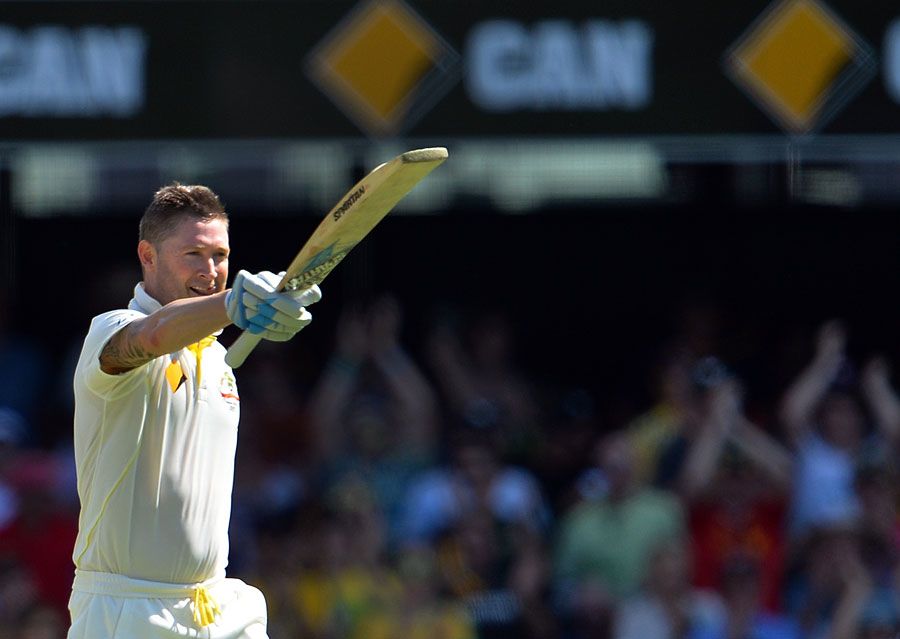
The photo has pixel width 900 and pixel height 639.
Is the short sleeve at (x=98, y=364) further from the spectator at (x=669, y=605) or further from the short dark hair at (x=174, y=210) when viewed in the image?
the spectator at (x=669, y=605)

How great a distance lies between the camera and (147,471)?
3.74 metres

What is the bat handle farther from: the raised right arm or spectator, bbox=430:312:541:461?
spectator, bbox=430:312:541:461

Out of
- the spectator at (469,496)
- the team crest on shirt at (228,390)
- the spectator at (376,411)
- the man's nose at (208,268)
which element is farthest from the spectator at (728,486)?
the man's nose at (208,268)

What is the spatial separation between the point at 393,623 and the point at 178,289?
4275 mm

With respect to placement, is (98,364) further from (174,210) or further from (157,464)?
(174,210)

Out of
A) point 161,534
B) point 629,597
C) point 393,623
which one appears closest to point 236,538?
point 393,623

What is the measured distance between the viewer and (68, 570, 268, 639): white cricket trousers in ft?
12.2

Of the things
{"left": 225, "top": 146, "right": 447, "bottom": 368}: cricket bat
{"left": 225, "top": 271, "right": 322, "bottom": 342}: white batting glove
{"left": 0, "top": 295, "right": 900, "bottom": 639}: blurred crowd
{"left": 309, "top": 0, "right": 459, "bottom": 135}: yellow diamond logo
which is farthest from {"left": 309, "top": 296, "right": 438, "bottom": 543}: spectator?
{"left": 225, "top": 271, "right": 322, "bottom": 342}: white batting glove

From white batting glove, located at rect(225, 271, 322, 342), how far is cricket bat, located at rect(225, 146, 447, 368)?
5 cm

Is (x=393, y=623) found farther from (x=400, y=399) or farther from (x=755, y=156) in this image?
(x=755, y=156)

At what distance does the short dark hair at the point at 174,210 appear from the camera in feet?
12.4

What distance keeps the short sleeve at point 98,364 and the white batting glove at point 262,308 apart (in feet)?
1.33

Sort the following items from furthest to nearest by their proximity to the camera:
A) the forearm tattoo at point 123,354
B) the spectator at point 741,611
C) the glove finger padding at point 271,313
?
the spectator at point 741,611 < the forearm tattoo at point 123,354 < the glove finger padding at point 271,313

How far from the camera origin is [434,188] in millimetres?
8969
